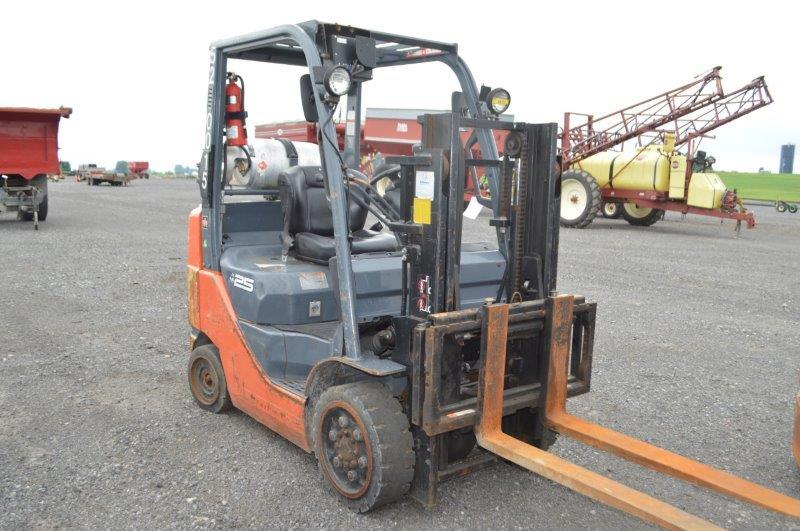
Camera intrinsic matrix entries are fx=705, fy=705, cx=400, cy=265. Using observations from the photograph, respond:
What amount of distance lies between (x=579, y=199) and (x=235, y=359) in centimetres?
1620

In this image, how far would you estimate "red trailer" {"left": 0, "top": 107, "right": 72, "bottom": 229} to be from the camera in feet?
50.7

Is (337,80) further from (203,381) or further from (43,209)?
(43,209)

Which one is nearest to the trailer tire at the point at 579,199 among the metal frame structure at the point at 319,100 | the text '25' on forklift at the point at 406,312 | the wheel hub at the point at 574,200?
the wheel hub at the point at 574,200

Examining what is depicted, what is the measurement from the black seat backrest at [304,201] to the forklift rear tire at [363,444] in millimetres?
1410

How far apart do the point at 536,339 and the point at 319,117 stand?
63.4 inches

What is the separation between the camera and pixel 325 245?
14.6 ft

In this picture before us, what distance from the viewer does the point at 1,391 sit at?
531cm

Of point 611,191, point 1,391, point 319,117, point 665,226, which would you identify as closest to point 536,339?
point 319,117

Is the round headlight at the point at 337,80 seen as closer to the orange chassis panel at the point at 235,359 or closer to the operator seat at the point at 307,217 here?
the operator seat at the point at 307,217

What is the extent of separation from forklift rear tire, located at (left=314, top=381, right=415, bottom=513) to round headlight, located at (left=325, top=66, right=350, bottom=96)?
1463 mm

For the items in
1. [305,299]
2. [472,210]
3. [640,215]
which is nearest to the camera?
[472,210]

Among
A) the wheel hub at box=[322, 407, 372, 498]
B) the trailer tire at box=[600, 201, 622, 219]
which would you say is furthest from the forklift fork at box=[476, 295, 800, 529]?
the trailer tire at box=[600, 201, 622, 219]

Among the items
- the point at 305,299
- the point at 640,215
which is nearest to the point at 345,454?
the point at 305,299

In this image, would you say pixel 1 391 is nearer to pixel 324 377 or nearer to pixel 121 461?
pixel 121 461
